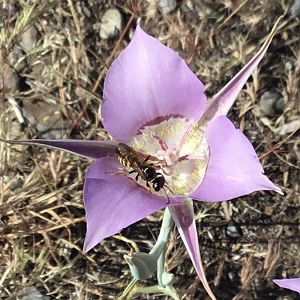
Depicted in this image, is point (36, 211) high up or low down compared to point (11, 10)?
down

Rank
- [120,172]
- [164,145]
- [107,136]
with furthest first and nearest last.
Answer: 1. [107,136]
2. [164,145]
3. [120,172]

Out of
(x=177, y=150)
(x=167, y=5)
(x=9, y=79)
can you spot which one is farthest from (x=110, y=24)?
(x=177, y=150)

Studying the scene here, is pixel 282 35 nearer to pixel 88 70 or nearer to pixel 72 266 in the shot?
pixel 88 70

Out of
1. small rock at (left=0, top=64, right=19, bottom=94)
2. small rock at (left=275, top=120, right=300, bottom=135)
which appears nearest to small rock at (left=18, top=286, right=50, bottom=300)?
small rock at (left=0, top=64, right=19, bottom=94)

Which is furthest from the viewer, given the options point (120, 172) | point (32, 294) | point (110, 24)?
point (110, 24)

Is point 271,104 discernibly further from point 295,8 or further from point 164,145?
point 164,145

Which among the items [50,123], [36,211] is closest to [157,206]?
[36,211]
